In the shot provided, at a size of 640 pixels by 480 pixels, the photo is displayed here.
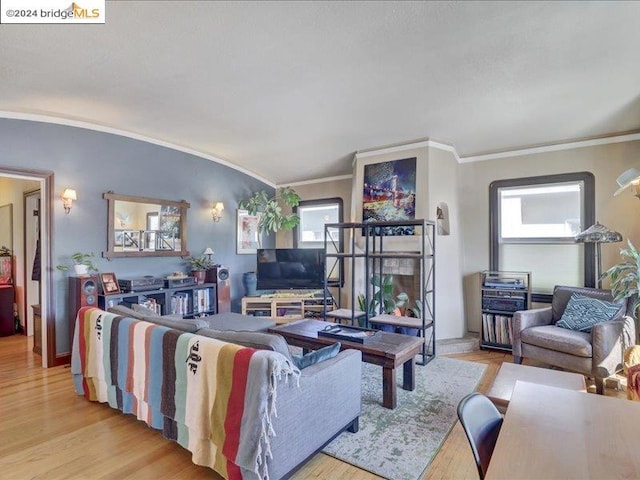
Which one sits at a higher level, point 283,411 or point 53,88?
point 53,88

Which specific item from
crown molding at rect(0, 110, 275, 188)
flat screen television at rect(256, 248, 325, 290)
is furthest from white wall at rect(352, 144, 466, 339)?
crown molding at rect(0, 110, 275, 188)

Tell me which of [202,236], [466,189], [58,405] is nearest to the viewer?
[58,405]

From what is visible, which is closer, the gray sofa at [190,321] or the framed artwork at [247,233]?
the gray sofa at [190,321]

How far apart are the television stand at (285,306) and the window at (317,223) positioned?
609 millimetres

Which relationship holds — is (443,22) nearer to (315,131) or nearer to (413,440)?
(315,131)

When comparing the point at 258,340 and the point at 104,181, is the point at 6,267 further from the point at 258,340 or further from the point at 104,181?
the point at 258,340

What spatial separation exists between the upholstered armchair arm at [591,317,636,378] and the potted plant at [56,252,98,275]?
5.08m

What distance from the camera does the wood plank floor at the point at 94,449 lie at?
1.96 metres

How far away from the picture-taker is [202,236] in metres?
5.18

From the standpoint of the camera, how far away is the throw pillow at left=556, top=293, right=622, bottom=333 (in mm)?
3277

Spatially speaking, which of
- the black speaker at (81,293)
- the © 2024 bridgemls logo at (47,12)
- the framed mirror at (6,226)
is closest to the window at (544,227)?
the © 2024 bridgemls logo at (47,12)

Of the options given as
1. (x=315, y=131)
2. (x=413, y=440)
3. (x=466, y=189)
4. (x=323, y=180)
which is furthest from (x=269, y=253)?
(x=413, y=440)

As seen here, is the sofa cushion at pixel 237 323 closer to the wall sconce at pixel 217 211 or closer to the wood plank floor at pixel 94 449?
the wood plank floor at pixel 94 449

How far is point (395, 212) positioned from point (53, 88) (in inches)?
147
